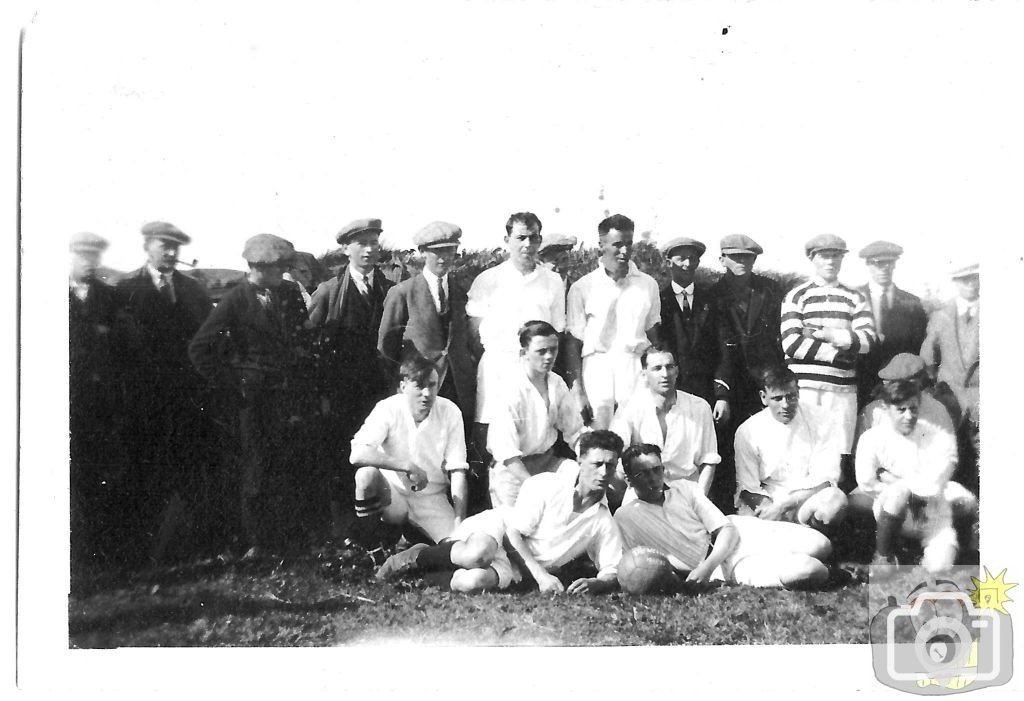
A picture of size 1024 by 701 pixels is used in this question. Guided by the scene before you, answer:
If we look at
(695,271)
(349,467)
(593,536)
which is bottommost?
(593,536)

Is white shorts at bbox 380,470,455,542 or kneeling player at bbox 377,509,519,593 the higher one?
white shorts at bbox 380,470,455,542

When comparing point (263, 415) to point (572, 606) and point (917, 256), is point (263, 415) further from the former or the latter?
point (917, 256)

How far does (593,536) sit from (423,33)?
2292 millimetres

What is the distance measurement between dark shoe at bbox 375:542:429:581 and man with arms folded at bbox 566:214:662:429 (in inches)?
37.5

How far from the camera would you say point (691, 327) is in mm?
4660

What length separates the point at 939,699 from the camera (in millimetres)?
4500

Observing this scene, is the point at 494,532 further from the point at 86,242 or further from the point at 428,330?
the point at 86,242

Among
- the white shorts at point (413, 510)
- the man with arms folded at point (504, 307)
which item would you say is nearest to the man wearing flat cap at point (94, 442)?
the white shorts at point (413, 510)

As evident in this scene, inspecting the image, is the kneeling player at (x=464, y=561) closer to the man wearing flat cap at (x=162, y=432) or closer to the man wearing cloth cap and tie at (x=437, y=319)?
the man wearing cloth cap and tie at (x=437, y=319)

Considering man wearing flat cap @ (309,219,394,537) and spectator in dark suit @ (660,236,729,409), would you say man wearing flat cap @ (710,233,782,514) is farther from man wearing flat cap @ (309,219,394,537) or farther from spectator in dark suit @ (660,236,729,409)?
man wearing flat cap @ (309,219,394,537)

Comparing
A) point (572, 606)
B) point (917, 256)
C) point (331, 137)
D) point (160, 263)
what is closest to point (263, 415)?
point (160, 263)

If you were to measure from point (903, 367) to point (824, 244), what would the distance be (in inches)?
25.3

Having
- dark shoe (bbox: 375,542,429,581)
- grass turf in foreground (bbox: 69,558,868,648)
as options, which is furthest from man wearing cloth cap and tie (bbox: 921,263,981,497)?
dark shoe (bbox: 375,542,429,581)

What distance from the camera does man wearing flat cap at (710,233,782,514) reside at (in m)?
4.67
